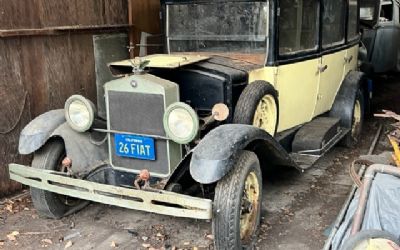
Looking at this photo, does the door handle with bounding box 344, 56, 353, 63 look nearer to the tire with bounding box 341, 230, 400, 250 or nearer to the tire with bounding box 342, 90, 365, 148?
the tire with bounding box 342, 90, 365, 148

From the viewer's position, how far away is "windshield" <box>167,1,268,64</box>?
4.14 m

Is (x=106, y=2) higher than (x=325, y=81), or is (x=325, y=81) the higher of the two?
(x=106, y=2)

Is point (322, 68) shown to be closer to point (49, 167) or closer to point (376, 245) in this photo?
point (376, 245)

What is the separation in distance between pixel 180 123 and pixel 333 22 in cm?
283

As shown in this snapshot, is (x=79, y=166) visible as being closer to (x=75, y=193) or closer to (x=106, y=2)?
(x=75, y=193)

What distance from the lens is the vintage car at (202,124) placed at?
3070 millimetres

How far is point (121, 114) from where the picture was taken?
3.50m

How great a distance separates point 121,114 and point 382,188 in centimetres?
186

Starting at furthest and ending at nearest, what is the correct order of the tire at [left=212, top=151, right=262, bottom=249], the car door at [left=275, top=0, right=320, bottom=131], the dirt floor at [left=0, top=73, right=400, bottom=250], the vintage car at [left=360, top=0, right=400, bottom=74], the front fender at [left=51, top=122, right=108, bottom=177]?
1. the vintage car at [left=360, top=0, right=400, bottom=74]
2. the car door at [left=275, top=0, right=320, bottom=131]
3. the front fender at [left=51, top=122, right=108, bottom=177]
4. the dirt floor at [left=0, top=73, right=400, bottom=250]
5. the tire at [left=212, top=151, right=262, bottom=249]

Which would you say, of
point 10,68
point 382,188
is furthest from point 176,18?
point 382,188

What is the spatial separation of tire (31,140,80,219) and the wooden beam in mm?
1237

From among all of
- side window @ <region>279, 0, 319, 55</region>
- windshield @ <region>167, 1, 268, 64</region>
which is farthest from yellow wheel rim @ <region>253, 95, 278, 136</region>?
side window @ <region>279, 0, 319, 55</region>

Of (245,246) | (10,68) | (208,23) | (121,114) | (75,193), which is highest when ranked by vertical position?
(208,23)

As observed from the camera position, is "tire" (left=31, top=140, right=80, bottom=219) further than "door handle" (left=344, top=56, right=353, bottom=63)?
No
